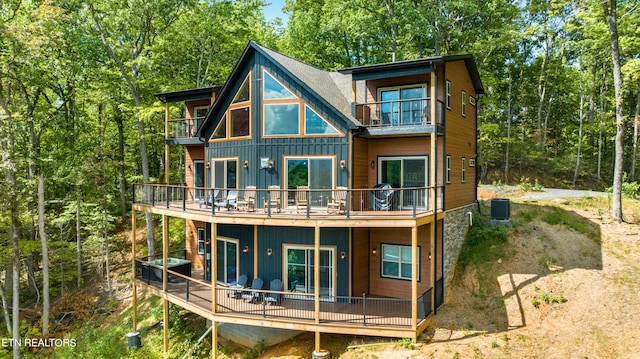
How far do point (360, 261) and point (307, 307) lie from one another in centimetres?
268

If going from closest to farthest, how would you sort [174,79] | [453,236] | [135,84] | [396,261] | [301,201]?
[301,201], [396,261], [453,236], [135,84], [174,79]

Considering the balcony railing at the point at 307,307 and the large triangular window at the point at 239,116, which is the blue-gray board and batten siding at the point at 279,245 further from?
the large triangular window at the point at 239,116

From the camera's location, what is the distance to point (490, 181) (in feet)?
109

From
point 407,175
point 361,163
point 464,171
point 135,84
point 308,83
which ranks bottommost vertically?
point 407,175

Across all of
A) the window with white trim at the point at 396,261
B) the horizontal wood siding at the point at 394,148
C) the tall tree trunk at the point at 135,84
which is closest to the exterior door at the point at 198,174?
the tall tree trunk at the point at 135,84

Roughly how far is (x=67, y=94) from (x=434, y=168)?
81.8ft

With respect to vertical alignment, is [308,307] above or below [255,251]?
below

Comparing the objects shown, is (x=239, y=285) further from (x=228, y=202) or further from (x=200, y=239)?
(x=200, y=239)

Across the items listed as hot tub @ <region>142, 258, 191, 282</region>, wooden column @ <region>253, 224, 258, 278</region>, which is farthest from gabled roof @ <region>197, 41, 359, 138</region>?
hot tub @ <region>142, 258, 191, 282</region>

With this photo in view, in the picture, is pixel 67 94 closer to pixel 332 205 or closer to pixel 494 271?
pixel 332 205

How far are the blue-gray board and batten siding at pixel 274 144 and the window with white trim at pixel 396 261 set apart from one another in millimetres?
3178

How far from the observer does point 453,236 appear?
14477 mm

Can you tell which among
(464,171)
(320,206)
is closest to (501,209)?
(464,171)

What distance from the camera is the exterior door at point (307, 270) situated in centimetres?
1294
